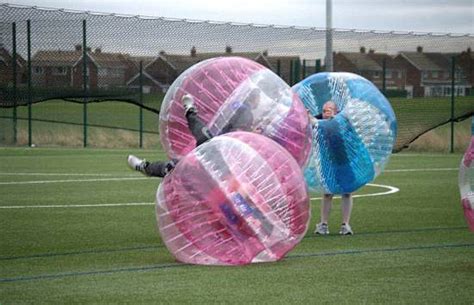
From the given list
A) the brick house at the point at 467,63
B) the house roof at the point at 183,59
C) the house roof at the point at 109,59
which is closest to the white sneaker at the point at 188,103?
the house roof at the point at 183,59

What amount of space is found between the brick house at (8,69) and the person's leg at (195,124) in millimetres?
8049

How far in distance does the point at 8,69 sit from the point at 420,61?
12947 mm

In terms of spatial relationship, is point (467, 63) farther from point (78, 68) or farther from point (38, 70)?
point (38, 70)

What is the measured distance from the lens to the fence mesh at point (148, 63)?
71.7ft

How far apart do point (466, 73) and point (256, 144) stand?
21.3m

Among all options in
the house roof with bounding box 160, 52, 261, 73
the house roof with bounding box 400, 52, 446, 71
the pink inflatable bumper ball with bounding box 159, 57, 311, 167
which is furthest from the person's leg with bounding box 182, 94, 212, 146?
the house roof with bounding box 400, 52, 446, 71

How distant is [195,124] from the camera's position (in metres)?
12.1

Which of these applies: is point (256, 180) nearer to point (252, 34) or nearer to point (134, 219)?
point (134, 219)

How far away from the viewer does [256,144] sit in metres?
11.1

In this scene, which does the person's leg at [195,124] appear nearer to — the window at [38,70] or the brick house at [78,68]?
the brick house at [78,68]

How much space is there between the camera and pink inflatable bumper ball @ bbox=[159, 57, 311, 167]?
40.7 feet

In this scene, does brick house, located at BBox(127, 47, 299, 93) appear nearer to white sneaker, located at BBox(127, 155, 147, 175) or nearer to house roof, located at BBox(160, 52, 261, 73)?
house roof, located at BBox(160, 52, 261, 73)

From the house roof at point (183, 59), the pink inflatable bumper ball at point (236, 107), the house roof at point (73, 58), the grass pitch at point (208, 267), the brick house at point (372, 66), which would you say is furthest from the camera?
the brick house at point (372, 66)

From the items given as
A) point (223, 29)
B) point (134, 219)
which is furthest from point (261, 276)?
point (223, 29)
